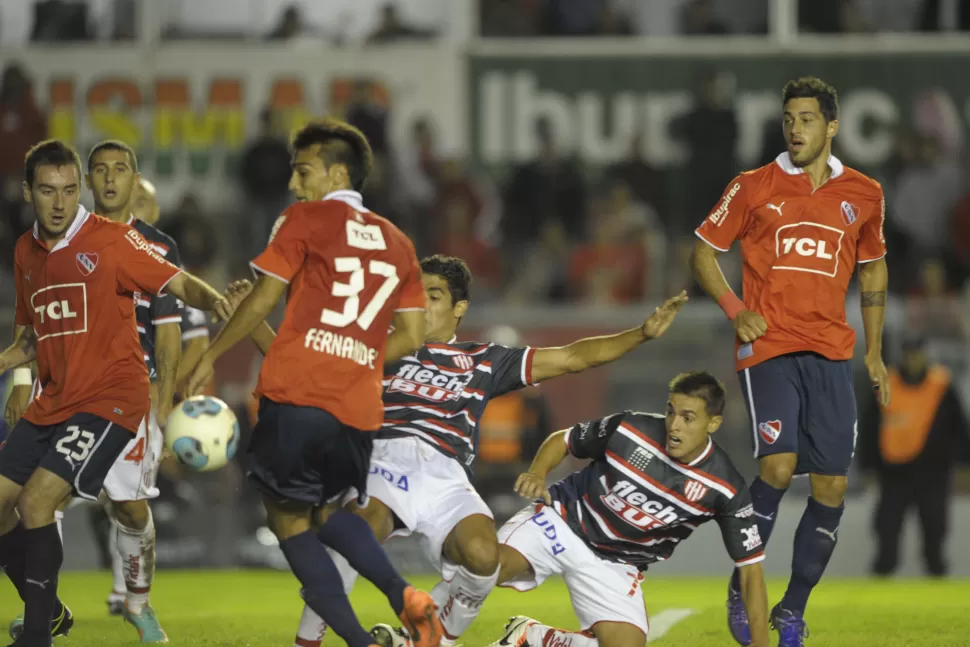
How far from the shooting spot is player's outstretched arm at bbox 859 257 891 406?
7.50m

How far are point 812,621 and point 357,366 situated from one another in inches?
157

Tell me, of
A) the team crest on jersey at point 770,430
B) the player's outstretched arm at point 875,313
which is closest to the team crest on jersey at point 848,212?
the player's outstretched arm at point 875,313

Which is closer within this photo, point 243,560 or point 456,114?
point 243,560

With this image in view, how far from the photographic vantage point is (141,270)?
653 cm

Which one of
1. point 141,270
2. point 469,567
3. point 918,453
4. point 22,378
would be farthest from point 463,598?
point 918,453

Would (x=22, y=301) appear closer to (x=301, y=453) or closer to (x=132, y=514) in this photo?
(x=132, y=514)

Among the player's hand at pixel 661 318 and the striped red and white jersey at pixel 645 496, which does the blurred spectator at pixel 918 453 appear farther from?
the player's hand at pixel 661 318

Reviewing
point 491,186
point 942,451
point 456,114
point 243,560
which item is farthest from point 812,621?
point 456,114

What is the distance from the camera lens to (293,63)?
58.6ft

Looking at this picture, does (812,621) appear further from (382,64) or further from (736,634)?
(382,64)

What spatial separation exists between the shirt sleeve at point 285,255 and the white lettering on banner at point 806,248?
8.56 feet

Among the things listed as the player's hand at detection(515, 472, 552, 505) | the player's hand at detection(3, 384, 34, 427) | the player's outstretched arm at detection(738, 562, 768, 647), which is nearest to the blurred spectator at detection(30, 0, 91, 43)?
the player's hand at detection(3, 384, 34, 427)

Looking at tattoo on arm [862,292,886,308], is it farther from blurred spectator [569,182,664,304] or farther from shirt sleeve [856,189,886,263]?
blurred spectator [569,182,664,304]

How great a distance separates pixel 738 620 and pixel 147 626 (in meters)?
3.06
